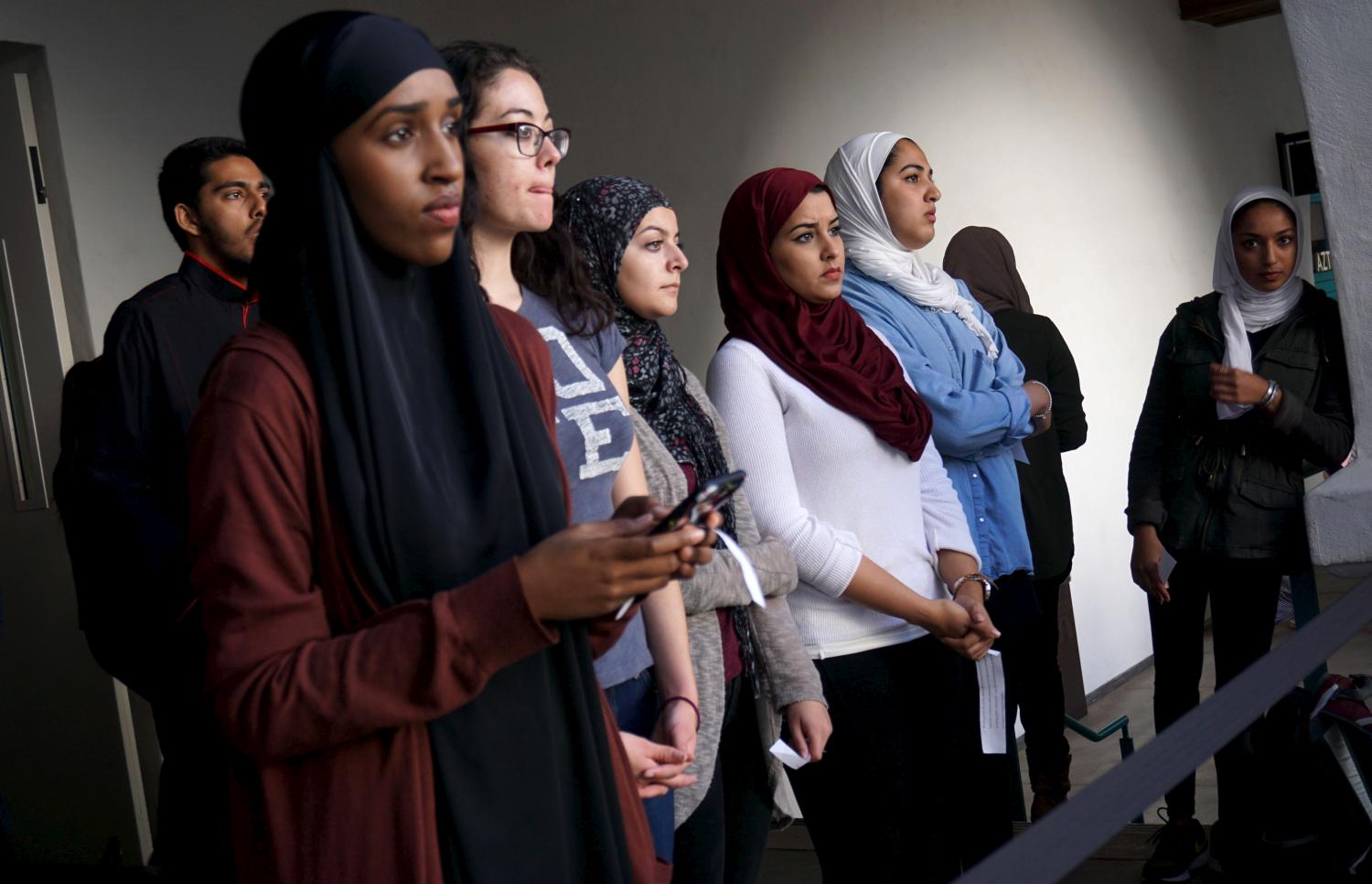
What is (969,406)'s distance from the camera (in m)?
→ 2.45

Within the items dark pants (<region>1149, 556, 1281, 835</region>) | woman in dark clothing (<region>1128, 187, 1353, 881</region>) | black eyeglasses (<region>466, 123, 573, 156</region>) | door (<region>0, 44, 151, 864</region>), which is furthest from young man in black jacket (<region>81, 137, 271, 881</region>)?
woman in dark clothing (<region>1128, 187, 1353, 881</region>)

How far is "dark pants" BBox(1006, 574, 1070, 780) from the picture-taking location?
11.0ft

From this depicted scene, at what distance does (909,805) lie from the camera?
2102 mm

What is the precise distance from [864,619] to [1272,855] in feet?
3.98

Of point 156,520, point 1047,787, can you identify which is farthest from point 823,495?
point 1047,787

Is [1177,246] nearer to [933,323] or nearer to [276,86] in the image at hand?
[933,323]

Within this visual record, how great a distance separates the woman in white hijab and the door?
2076 millimetres

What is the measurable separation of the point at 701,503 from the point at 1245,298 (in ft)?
8.16

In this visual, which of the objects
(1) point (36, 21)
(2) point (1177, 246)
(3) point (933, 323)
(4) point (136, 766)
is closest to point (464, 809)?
(3) point (933, 323)

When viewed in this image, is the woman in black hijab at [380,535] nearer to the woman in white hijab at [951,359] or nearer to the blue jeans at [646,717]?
the blue jeans at [646,717]

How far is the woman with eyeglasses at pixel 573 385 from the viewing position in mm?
1484

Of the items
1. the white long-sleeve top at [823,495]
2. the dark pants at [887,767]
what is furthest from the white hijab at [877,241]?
the dark pants at [887,767]

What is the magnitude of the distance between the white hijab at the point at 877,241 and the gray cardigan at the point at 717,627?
0.81 metres

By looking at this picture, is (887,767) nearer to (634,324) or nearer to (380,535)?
(634,324)
